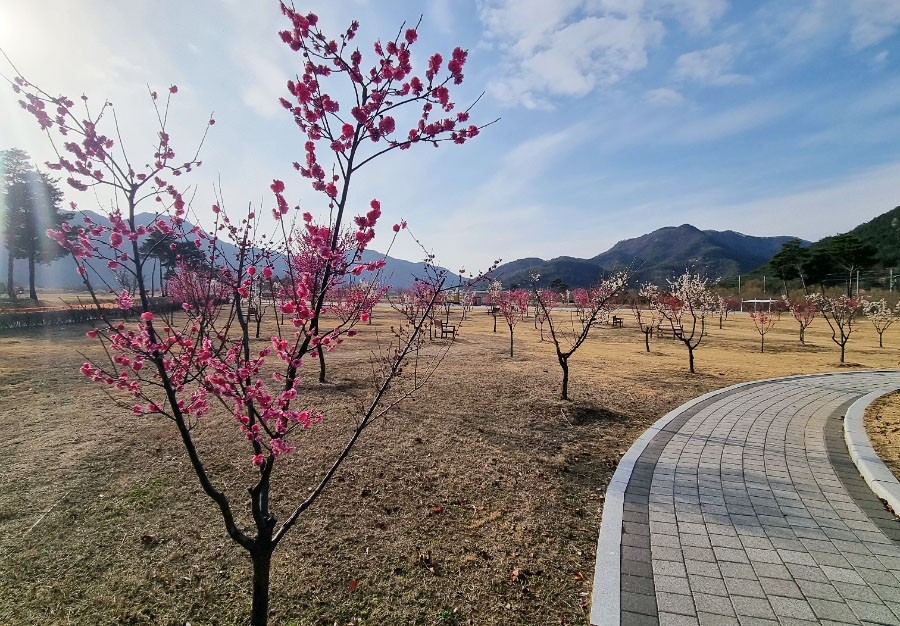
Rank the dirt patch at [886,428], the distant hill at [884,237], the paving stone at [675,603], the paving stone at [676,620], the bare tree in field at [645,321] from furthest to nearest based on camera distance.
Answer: the distant hill at [884,237]
the bare tree in field at [645,321]
the dirt patch at [886,428]
the paving stone at [675,603]
the paving stone at [676,620]

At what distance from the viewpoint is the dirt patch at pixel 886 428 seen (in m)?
5.04

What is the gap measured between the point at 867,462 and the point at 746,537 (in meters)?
2.73

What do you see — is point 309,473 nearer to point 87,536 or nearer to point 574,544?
point 87,536

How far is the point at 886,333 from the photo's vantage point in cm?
2209

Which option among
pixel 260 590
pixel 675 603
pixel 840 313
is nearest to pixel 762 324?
pixel 840 313

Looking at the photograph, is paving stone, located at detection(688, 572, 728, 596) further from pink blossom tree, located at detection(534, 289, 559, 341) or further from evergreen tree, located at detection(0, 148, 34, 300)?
evergreen tree, located at detection(0, 148, 34, 300)

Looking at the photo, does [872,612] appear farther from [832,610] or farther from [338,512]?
[338,512]

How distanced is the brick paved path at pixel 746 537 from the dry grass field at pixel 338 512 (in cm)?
34

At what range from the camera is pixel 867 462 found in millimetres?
4785

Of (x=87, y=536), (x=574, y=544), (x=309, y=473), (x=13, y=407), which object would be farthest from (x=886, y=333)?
(x=13, y=407)

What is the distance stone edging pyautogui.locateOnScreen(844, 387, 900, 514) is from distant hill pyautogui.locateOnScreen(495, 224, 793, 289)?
10085cm

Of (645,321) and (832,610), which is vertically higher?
(832,610)

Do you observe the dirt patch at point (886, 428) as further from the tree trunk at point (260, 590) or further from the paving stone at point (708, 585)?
the tree trunk at point (260, 590)

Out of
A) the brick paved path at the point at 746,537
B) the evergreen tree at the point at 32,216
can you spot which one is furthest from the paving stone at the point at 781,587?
the evergreen tree at the point at 32,216
